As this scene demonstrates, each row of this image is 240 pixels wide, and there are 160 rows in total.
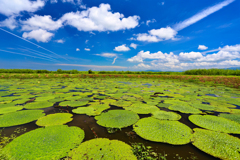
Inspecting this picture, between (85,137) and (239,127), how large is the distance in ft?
13.5

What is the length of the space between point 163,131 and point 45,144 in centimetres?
267

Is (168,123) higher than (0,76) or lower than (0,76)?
lower

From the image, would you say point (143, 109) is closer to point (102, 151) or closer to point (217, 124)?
point (217, 124)

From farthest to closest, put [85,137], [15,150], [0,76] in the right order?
[0,76] < [85,137] < [15,150]

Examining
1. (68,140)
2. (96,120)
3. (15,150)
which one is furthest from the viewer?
(96,120)

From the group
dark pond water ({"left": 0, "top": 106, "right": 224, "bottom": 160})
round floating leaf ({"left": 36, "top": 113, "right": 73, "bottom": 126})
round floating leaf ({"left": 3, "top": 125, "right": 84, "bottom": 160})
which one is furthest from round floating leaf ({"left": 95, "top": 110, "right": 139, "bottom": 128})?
round floating leaf ({"left": 36, "top": 113, "right": 73, "bottom": 126})

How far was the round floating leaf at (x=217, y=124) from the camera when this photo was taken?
258 cm

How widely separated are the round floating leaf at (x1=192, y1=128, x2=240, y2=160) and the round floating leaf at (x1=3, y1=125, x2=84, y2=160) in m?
2.60

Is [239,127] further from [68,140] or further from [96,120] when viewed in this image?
[68,140]

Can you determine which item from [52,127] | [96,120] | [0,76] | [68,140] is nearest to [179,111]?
[96,120]

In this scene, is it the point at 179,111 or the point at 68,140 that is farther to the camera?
the point at 179,111

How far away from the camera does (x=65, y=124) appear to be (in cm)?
285

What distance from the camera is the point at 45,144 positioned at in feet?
6.52

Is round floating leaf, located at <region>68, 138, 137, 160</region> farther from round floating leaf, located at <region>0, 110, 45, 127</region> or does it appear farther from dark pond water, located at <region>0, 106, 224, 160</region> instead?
round floating leaf, located at <region>0, 110, 45, 127</region>
